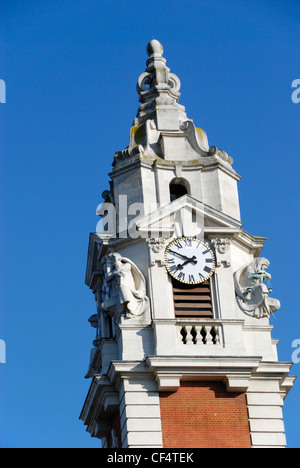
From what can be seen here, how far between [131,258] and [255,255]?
4.30 metres

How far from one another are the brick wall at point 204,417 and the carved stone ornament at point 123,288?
298 centimetres

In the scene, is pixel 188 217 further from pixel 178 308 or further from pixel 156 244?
pixel 178 308

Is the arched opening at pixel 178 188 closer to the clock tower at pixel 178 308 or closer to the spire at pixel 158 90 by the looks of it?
the clock tower at pixel 178 308

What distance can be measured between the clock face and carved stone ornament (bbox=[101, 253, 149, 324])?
3.57 ft

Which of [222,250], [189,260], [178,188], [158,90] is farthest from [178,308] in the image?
[158,90]

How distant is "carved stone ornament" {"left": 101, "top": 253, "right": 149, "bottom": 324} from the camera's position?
49.0 meters

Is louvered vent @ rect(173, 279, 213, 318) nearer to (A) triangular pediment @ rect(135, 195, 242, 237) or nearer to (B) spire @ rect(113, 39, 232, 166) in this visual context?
(A) triangular pediment @ rect(135, 195, 242, 237)

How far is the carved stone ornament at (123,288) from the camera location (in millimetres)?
48969

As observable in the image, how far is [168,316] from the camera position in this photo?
1917 inches

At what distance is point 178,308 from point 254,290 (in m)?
2.55

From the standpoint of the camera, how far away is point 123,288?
4897 cm
